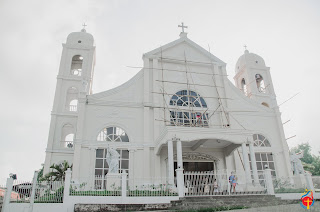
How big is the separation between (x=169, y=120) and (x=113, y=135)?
140 inches

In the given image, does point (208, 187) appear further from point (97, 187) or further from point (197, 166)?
point (97, 187)

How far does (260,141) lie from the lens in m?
17.2

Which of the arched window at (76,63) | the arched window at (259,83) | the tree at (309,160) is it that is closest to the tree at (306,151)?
the tree at (309,160)

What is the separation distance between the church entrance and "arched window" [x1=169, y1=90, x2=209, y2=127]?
2376mm

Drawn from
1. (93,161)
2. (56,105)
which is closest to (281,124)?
(93,161)

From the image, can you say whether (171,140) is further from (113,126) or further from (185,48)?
(185,48)

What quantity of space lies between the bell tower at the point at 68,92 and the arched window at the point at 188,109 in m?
5.69

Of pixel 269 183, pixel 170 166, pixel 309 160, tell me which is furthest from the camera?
pixel 309 160

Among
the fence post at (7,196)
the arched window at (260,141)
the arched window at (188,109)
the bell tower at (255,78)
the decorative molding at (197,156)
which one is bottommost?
the fence post at (7,196)

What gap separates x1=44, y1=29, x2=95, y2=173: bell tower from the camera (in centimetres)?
1711

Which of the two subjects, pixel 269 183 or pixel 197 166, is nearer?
pixel 269 183

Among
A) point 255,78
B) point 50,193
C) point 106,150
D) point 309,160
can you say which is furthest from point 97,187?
point 309,160

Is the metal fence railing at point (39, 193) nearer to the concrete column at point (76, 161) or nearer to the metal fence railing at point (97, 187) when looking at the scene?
the metal fence railing at point (97, 187)

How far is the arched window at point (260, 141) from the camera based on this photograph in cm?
1709
